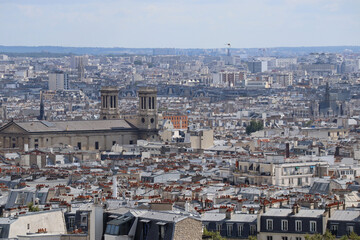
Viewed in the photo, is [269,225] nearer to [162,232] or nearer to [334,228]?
[334,228]

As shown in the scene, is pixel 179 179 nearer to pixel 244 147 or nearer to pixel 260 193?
pixel 260 193

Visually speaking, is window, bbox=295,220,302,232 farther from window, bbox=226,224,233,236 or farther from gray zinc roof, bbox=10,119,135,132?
gray zinc roof, bbox=10,119,135,132

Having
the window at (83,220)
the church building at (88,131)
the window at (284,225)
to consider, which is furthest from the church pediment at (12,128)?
the window at (284,225)

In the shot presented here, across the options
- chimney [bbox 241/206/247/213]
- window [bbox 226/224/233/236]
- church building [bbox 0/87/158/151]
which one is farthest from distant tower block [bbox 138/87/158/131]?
window [bbox 226/224/233/236]

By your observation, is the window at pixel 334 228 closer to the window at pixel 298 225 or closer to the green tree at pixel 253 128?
the window at pixel 298 225

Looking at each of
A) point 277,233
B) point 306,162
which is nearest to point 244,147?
point 306,162
